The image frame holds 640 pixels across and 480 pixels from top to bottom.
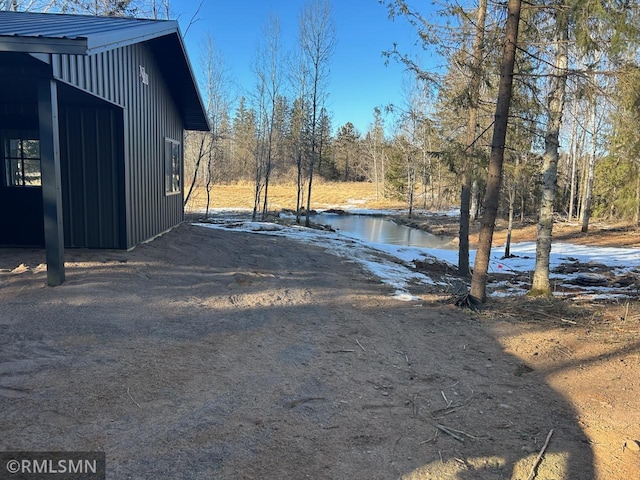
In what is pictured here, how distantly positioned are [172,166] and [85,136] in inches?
149

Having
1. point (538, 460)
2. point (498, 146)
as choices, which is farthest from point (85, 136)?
point (538, 460)

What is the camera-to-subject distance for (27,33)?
4617mm

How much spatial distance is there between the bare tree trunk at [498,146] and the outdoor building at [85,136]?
17.7 ft

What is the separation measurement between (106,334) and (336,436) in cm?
280

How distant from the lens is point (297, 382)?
3.80 meters

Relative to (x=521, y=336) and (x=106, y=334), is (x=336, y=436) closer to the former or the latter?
(x=106, y=334)

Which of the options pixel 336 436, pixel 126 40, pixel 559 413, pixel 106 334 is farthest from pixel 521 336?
pixel 126 40

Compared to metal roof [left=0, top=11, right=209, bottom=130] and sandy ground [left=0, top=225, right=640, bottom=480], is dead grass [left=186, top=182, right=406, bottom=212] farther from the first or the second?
sandy ground [left=0, top=225, right=640, bottom=480]

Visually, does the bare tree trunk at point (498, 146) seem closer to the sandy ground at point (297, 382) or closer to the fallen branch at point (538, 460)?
the sandy ground at point (297, 382)

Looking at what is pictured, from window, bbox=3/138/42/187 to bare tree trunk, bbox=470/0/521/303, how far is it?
25.5ft

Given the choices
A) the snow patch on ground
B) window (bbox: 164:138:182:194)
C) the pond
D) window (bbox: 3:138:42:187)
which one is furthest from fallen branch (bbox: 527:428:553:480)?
the pond

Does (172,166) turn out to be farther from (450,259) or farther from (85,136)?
(450,259)

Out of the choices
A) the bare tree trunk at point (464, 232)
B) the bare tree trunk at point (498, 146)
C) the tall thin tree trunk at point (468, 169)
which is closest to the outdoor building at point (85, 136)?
the bare tree trunk at point (498, 146)

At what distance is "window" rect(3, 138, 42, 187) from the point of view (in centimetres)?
805
